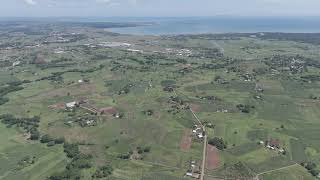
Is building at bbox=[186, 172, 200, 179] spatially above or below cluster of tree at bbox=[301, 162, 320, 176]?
below

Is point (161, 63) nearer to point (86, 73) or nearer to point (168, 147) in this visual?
point (86, 73)

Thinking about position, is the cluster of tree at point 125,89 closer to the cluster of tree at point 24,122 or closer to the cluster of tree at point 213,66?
the cluster of tree at point 24,122

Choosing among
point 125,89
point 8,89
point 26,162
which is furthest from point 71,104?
point 26,162

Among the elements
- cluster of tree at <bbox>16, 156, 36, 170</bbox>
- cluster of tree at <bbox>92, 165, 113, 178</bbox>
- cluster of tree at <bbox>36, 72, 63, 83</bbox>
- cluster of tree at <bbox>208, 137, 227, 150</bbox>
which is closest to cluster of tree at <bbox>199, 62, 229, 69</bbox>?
cluster of tree at <bbox>36, 72, 63, 83</bbox>

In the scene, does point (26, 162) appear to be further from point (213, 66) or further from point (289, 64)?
point (289, 64)

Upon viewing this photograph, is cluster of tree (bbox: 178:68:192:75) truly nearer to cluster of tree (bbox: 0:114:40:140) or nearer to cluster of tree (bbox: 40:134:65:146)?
cluster of tree (bbox: 0:114:40:140)

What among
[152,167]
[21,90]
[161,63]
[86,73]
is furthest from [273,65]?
[152,167]

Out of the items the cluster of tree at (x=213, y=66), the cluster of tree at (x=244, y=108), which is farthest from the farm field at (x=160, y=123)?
the cluster of tree at (x=213, y=66)
